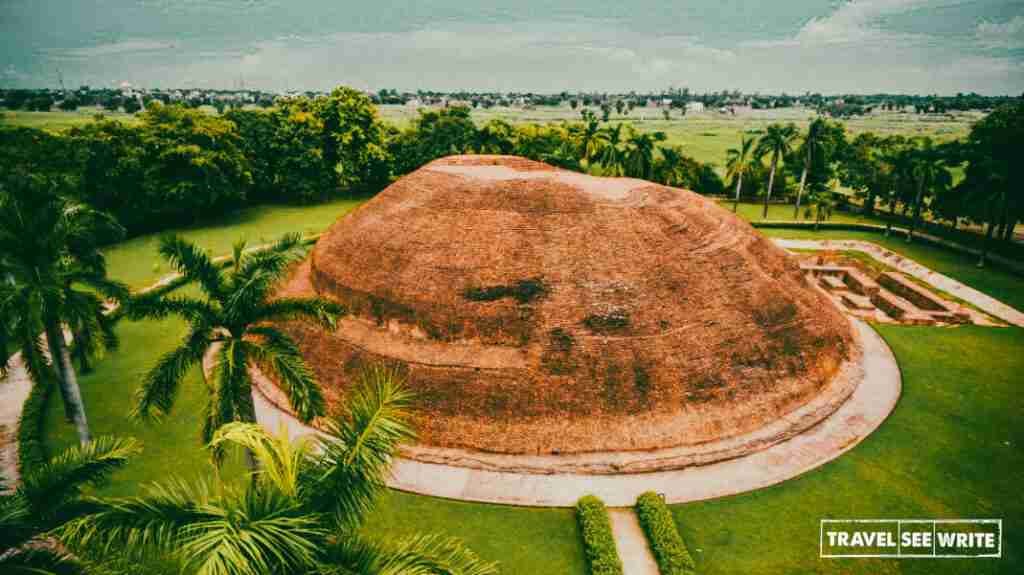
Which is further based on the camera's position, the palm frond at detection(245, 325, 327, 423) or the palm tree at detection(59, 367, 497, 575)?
the palm frond at detection(245, 325, 327, 423)

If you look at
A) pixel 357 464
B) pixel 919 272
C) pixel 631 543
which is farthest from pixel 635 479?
pixel 919 272

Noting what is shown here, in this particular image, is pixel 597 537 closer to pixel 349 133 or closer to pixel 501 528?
pixel 501 528

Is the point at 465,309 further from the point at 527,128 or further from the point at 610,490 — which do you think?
the point at 527,128

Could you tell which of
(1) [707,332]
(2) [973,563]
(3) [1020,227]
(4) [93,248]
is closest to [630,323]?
(1) [707,332]

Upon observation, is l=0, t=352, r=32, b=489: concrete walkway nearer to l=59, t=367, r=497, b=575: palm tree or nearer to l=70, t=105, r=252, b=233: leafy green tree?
l=59, t=367, r=497, b=575: palm tree

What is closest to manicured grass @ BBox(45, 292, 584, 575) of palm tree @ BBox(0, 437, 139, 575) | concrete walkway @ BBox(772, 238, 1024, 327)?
palm tree @ BBox(0, 437, 139, 575)

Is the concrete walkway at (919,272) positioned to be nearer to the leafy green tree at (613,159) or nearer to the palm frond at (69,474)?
the leafy green tree at (613,159)

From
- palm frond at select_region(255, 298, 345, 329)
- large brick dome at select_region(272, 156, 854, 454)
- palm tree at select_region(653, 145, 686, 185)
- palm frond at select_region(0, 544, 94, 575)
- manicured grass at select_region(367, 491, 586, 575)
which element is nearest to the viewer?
palm frond at select_region(0, 544, 94, 575)
